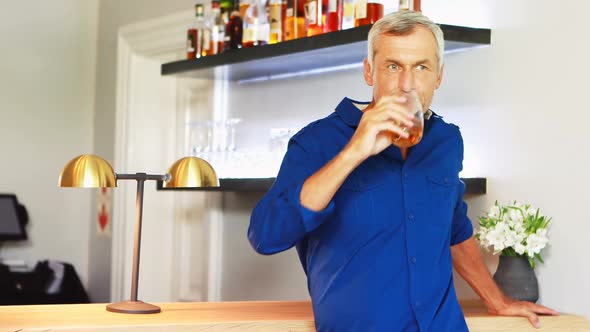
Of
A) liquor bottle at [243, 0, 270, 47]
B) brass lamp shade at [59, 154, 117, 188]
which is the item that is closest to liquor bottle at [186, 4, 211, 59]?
liquor bottle at [243, 0, 270, 47]

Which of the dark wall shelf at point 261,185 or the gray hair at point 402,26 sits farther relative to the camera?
the dark wall shelf at point 261,185

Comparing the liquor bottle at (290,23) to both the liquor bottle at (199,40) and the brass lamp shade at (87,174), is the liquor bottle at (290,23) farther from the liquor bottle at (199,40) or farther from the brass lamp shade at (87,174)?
the brass lamp shade at (87,174)

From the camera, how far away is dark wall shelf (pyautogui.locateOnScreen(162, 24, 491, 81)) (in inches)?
110

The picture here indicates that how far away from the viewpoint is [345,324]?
189 cm

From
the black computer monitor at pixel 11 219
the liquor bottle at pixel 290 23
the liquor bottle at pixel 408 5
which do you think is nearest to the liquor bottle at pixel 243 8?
the liquor bottle at pixel 290 23

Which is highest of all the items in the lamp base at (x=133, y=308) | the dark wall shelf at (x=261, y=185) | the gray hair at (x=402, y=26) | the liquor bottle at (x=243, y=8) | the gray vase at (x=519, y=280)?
the liquor bottle at (x=243, y=8)

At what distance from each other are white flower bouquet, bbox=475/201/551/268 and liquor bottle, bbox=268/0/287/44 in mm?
1027

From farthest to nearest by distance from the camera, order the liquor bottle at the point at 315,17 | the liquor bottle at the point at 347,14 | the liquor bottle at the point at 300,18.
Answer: the liquor bottle at the point at 300,18 → the liquor bottle at the point at 315,17 → the liquor bottle at the point at 347,14

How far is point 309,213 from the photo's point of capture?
5.63 ft

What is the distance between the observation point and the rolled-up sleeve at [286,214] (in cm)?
173

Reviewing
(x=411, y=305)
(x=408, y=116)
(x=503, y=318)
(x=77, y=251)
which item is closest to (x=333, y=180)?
(x=408, y=116)

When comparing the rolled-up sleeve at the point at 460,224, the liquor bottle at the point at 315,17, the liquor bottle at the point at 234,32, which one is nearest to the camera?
the rolled-up sleeve at the point at 460,224

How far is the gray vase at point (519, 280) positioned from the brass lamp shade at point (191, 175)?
81 centimetres

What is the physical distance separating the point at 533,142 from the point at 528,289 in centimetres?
42
